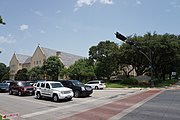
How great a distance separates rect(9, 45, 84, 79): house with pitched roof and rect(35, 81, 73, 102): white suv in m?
53.9

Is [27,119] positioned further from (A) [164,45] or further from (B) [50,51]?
(B) [50,51]

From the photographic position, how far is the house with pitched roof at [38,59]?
81688 mm

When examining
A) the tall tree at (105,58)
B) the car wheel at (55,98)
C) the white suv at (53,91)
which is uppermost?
the tall tree at (105,58)

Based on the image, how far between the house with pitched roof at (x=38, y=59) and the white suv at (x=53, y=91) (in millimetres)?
53939

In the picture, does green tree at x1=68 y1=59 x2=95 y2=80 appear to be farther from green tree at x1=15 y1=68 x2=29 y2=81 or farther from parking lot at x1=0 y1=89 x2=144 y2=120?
parking lot at x1=0 y1=89 x2=144 y2=120

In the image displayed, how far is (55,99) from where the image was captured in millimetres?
20906

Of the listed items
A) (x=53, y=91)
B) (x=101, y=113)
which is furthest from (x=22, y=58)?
(x=101, y=113)

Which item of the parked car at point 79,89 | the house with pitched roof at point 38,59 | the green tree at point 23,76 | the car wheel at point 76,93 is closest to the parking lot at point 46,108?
the parked car at point 79,89

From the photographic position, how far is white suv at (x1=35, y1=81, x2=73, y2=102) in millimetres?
20656

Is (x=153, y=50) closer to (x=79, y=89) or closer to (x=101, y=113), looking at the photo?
(x=79, y=89)

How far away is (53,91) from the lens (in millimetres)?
21266

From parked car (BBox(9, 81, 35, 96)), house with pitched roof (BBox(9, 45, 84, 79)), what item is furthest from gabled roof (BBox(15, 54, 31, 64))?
parked car (BBox(9, 81, 35, 96))

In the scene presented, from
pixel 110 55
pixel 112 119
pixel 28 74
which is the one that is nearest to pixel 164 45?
pixel 110 55

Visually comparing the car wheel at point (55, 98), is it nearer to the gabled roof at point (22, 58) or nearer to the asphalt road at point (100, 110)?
the asphalt road at point (100, 110)
